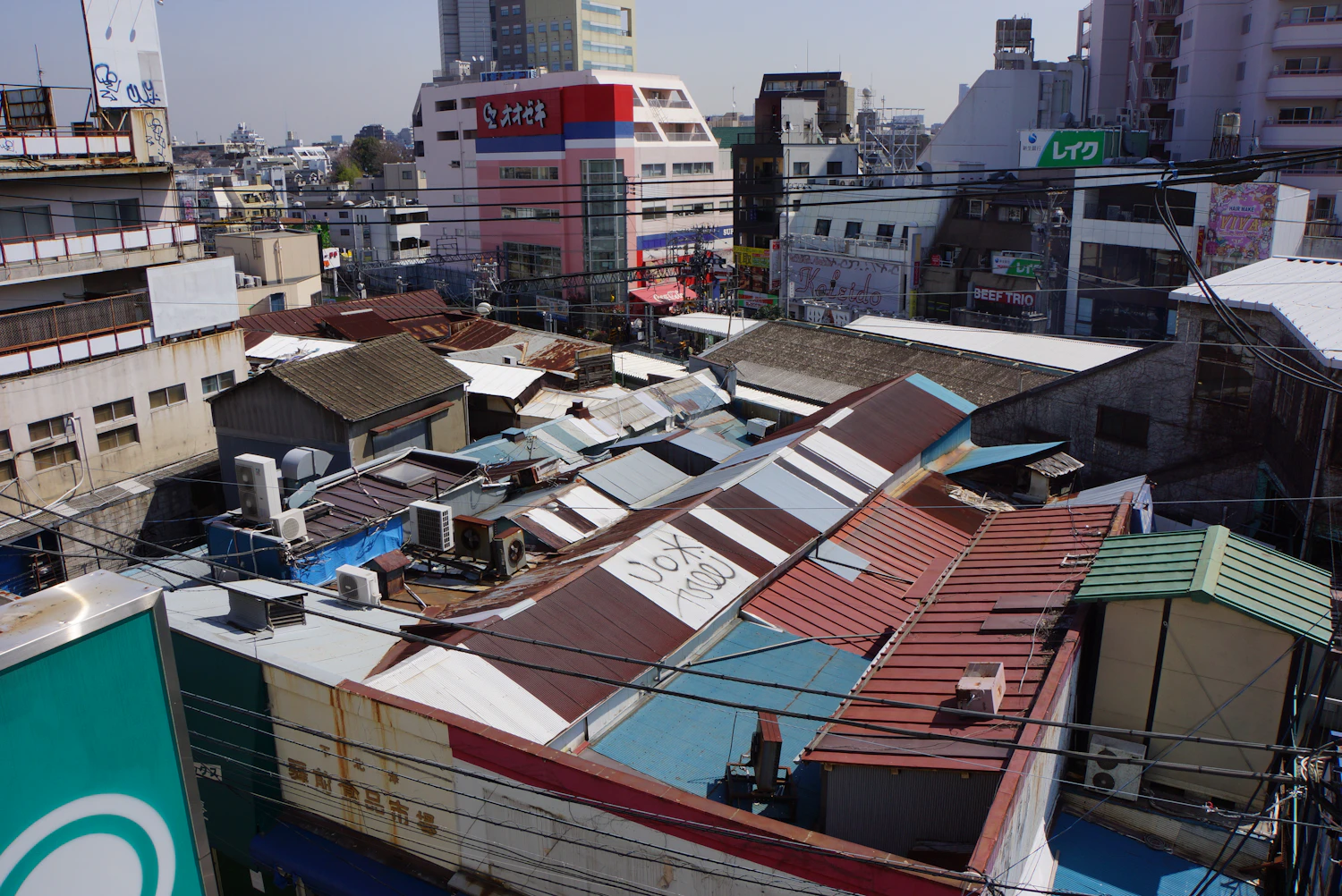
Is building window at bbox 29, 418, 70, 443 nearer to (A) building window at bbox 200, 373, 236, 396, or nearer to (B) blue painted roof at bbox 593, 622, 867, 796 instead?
(A) building window at bbox 200, 373, 236, 396

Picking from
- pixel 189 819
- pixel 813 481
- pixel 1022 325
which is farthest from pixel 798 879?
pixel 1022 325

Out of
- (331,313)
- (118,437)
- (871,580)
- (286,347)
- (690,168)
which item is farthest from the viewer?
(690,168)

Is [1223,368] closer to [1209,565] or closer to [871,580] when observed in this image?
[871,580]

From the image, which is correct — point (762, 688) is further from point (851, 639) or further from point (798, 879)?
point (798, 879)

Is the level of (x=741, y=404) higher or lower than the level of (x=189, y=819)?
lower

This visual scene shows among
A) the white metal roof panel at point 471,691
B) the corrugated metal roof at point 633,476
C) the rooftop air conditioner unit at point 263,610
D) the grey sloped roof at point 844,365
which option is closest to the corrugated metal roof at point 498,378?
the grey sloped roof at point 844,365

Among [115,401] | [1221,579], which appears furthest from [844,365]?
[115,401]

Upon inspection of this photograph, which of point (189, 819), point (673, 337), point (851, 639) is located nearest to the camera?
point (189, 819)
